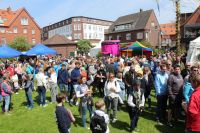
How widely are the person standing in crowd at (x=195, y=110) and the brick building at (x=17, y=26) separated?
7067 centimetres

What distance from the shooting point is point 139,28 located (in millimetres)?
65625

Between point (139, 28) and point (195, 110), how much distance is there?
203 ft

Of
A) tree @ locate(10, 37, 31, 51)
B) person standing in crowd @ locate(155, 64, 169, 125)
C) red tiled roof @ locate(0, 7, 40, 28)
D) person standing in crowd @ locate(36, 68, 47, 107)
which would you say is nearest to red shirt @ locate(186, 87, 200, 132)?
→ person standing in crowd @ locate(155, 64, 169, 125)

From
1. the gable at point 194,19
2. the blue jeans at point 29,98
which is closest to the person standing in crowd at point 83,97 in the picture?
the blue jeans at point 29,98

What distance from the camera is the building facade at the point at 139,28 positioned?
65562 mm

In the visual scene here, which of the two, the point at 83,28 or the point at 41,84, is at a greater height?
the point at 83,28

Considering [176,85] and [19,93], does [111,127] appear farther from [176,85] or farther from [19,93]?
[19,93]

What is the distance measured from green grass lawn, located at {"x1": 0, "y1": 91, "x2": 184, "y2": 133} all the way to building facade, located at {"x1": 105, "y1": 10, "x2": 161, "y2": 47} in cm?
5362

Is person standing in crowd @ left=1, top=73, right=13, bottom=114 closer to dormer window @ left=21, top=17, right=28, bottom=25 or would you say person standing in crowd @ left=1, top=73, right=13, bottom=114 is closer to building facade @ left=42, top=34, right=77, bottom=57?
building facade @ left=42, top=34, right=77, bottom=57

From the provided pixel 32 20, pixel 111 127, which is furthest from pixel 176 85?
pixel 32 20

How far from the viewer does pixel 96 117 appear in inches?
283

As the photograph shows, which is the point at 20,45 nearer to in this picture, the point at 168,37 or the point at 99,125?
the point at 168,37

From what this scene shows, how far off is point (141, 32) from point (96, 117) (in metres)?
60.0

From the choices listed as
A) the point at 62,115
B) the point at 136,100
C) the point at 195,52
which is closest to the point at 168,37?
the point at 195,52
